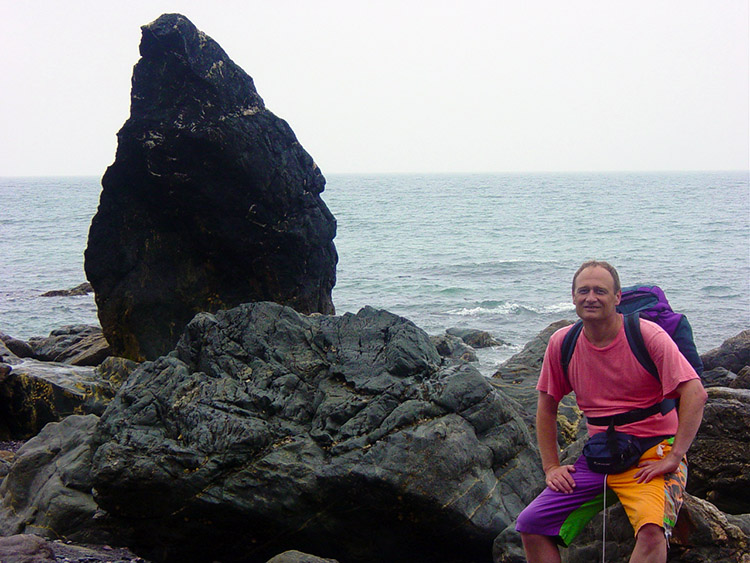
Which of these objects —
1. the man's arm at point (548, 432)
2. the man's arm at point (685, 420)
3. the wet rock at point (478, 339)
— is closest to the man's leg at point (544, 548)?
the man's arm at point (548, 432)

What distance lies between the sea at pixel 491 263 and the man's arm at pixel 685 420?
1268cm

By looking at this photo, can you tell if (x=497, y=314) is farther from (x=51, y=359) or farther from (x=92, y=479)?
(x=92, y=479)

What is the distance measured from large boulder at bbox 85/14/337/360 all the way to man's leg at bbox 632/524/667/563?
30.9ft

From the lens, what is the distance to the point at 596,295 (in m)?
4.32

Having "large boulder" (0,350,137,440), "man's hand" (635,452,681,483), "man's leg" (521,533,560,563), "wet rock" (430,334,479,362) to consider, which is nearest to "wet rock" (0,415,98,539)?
"large boulder" (0,350,137,440)

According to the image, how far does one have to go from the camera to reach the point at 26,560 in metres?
5.48

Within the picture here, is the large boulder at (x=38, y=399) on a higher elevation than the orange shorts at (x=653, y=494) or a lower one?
lower

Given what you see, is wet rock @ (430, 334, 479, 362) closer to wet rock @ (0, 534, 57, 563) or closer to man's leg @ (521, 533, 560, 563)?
wet rock @ (0, 534, 57, 563)

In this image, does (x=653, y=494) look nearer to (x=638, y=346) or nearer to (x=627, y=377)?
(x=627, y=377)

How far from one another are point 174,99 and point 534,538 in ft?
32.4

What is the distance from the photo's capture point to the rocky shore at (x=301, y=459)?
6.13m

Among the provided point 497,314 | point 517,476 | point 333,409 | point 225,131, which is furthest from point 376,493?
point 497,314

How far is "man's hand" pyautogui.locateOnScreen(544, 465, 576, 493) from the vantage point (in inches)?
174

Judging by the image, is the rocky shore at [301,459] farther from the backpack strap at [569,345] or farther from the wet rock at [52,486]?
the backpack strap at [569,345]
